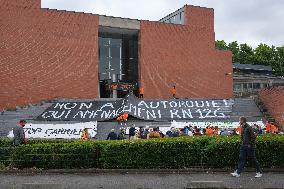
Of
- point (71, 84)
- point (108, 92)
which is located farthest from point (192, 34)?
point (71, 84)

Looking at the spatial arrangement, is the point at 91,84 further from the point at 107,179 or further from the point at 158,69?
the point at 107,179

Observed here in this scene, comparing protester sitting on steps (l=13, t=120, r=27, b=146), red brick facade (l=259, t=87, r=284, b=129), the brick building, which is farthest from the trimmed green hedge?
the brick building

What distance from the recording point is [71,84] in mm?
41844

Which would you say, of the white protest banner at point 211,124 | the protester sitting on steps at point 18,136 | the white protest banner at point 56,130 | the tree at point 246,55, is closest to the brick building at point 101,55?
the white protest banner at point 56,130

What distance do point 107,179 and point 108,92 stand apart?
32.5 m

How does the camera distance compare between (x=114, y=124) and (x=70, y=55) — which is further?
(x=70, y=55)

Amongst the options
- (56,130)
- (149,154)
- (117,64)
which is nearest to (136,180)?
(149,154)

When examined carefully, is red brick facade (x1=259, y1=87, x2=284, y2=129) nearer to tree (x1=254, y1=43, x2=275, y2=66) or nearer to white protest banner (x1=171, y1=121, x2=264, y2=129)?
white protest banner (x1=171, y1=121, x2=264, y2=129)

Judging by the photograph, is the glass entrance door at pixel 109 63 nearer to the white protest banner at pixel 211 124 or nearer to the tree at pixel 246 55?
the white protest banner at pixel 211 124

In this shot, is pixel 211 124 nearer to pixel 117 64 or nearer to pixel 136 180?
pixel 117 64

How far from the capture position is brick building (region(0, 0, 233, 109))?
130 ft

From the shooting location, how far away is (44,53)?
40781 millimetres

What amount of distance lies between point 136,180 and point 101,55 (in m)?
34.2

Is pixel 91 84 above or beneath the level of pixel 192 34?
beneath
